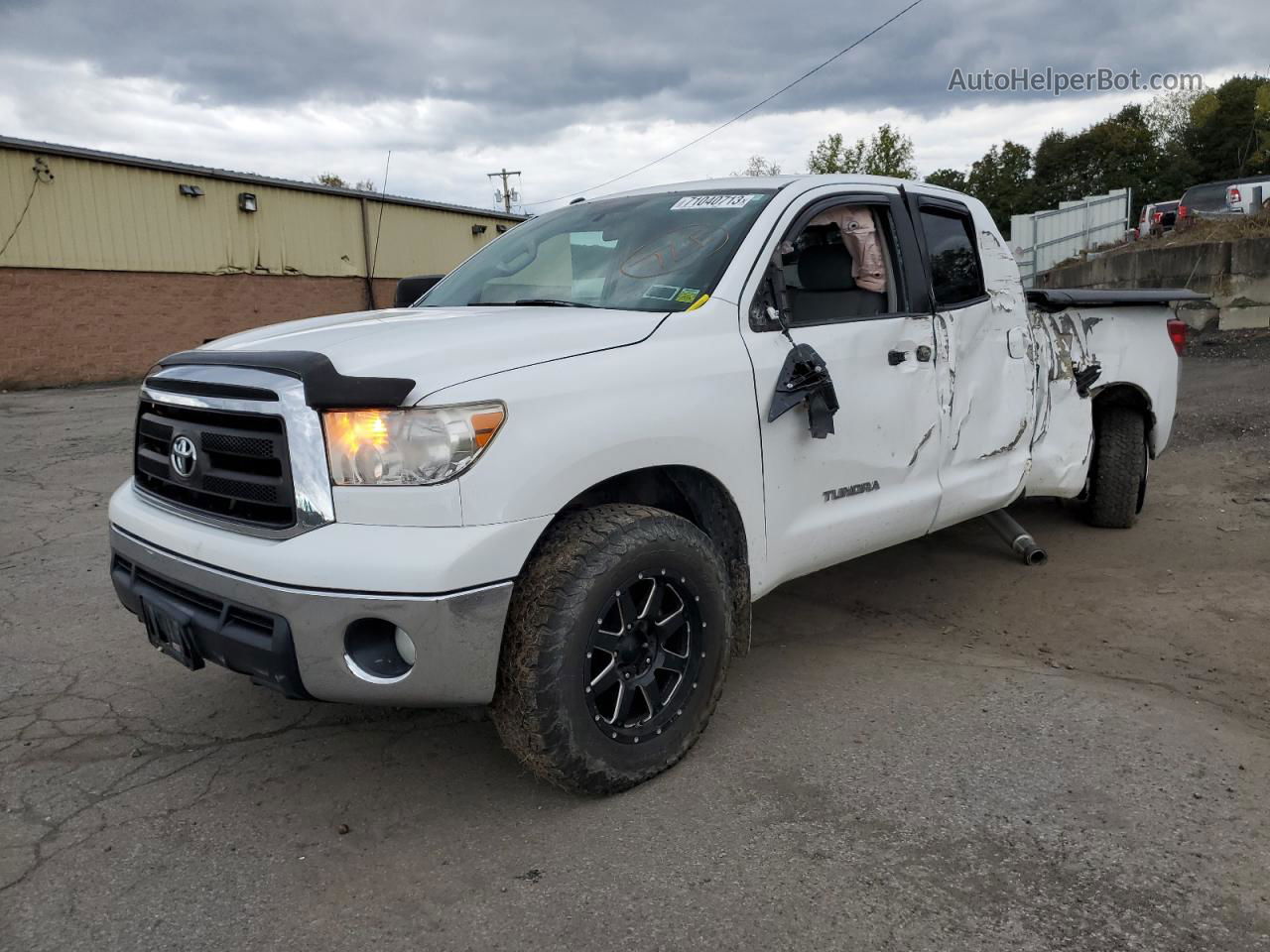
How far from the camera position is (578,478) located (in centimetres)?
266

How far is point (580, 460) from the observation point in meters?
2.65

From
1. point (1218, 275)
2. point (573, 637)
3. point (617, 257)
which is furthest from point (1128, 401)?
point (1218, 275)

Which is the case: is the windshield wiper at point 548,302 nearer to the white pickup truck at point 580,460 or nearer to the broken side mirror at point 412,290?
the white pickup truck at point 580,460

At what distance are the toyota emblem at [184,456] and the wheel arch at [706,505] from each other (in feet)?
3.89

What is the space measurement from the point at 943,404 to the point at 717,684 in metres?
1.62

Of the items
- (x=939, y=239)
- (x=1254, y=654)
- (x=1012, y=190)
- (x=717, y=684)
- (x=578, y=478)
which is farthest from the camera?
(x=1012, y=190)

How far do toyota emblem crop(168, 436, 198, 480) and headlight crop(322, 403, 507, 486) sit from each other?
0.61 meters

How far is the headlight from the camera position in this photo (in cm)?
246

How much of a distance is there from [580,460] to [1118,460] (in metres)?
4.13

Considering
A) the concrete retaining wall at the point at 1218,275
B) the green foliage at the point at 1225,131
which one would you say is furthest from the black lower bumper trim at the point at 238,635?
the green foliage at the point at 1225,131

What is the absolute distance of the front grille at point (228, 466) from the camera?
2568 millimetres

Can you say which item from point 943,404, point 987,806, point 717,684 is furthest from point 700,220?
point 987,806

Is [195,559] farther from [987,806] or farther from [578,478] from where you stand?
[987,806]

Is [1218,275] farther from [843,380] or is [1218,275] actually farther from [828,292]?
[843,380]
